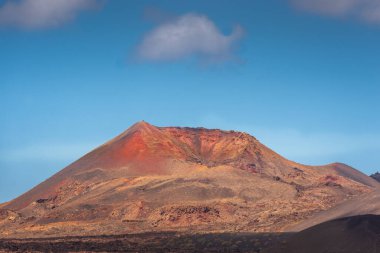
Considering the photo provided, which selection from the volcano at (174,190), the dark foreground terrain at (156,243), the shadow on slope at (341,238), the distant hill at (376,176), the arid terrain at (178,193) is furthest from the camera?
the distant hill at (376,176)

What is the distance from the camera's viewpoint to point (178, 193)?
9444cm

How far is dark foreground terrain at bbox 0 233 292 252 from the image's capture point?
5316 cm

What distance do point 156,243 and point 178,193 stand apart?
1419 inches

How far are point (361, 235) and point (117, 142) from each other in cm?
9517

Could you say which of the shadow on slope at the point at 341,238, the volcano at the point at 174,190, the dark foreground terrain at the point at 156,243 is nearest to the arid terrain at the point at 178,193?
the volcano at the point at 174,190

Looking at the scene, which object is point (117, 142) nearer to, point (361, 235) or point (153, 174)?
point (153, 174)

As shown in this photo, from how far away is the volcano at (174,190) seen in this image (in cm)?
7976

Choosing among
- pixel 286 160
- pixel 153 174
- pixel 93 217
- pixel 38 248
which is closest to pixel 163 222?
pixel 93 217

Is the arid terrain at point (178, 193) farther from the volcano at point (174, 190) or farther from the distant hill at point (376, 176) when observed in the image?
the distant hill at point (376, 176)

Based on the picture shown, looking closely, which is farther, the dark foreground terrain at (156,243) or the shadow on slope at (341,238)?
the dark foreground terrain at (156,243)

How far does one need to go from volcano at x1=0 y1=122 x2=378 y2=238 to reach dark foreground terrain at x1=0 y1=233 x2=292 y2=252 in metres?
6.16

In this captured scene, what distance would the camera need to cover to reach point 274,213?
260 feet

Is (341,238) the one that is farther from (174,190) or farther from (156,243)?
(174,190)

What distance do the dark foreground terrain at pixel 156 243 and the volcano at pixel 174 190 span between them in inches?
242
